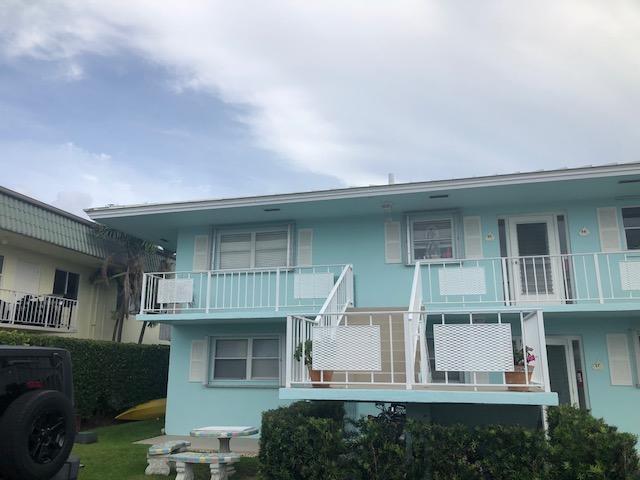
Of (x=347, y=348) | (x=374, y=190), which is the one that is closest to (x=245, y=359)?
(x=374, y=190)

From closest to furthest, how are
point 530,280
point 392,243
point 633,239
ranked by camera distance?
1. point 633,239
2. point 530,280
3. point 392,243

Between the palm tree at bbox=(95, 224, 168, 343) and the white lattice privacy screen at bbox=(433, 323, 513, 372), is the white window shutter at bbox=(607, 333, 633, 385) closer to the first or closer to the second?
the white lattice privacy screen at bbox=(433, 323, 513, 372)

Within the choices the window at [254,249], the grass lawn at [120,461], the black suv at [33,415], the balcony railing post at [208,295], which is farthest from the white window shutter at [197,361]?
the black suv at [33,415]

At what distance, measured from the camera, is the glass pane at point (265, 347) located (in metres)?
13.0

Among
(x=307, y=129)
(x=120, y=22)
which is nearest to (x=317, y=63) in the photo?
(x=307, y=129)

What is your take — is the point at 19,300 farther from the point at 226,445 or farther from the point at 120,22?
the point at 226,445

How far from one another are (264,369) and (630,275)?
26.4 feet

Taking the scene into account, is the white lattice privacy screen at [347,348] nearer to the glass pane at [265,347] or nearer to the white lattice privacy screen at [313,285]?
the white lattice privacy screen at [313,285]

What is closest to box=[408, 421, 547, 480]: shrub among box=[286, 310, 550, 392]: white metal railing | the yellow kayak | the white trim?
box=[286, 310, 550, 392]: white metal railing

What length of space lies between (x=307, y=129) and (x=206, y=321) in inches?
237

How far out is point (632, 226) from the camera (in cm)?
1165

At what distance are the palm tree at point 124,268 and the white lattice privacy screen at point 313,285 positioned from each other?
9.14 m

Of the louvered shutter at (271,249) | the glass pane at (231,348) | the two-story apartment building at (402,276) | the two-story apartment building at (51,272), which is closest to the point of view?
the two-story apartment building at (402,276)

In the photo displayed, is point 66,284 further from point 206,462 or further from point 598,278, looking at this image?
point 598,278
